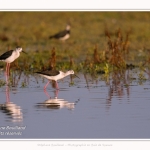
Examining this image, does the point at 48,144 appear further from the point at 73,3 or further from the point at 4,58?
the point at 4,58

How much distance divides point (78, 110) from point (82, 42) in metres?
12.8

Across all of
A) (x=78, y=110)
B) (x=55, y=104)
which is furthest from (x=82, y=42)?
(x=78, y=110)

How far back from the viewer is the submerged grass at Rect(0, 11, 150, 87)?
16.1 m

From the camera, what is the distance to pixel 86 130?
9539 millimetres

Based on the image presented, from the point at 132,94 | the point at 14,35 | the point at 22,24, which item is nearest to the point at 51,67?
the point at 132,94

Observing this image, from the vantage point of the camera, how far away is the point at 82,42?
2367 cm

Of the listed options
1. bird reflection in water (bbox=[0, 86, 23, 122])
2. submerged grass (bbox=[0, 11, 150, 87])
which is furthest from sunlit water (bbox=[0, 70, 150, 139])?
submerged grass (bbox=[0, 11, 150, 87])

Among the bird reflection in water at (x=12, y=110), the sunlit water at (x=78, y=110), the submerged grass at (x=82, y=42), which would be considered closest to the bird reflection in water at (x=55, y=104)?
the sunlit water at (x=78, y=110)

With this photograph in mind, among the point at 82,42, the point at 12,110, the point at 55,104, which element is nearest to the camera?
the point at 12,110

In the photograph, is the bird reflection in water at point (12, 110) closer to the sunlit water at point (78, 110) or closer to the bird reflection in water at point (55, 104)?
the sunlit water at point (78, 110)

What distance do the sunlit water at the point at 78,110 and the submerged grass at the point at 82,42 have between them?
5.08ft

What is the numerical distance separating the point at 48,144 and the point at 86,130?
767mm

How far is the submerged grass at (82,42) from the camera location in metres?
16.1

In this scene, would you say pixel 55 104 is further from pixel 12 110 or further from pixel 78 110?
pixel 12 110
